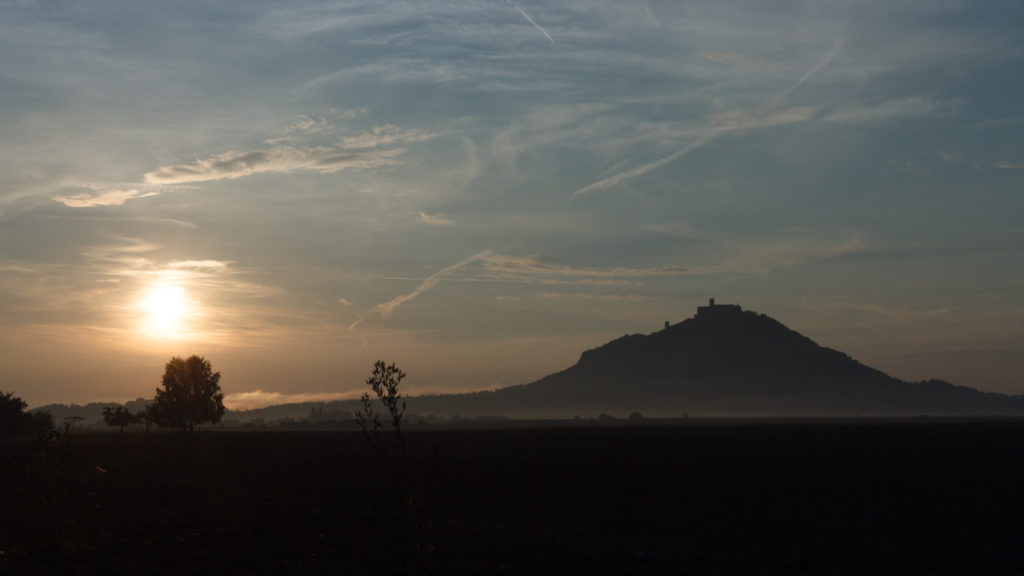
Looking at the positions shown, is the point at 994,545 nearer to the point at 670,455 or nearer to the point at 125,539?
the point at 125,539

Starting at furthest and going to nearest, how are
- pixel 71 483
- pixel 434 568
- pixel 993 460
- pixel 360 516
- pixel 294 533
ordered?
1. pixel 993 460
2. pixel 71 483
3. pixel 360 516
4. pixel 294 533
5. pixel 434 568

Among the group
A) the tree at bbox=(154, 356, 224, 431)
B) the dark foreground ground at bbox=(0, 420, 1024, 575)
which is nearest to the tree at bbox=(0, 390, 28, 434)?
the dark foreground ground at bbox=(0, 420, 1024, 575)

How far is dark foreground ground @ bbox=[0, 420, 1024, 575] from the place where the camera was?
73.1ft

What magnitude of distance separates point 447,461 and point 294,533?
134 feet

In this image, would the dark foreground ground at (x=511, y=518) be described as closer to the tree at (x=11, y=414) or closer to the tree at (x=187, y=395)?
the tree at (x=11, y=414)

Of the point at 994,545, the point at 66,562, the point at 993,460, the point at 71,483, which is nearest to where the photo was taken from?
the point at 66,562

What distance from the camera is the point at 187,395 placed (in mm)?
174250

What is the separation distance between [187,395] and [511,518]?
153 metres

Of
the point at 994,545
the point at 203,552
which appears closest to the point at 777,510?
the point at 994,545

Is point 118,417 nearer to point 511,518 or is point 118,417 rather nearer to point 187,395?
point 187,395

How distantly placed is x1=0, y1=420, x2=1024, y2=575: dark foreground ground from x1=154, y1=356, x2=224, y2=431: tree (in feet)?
388

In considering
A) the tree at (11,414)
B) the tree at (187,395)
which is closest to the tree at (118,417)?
the tree at (187,395)

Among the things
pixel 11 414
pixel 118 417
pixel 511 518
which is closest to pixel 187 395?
pixel 118 417

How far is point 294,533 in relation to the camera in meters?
30.5
